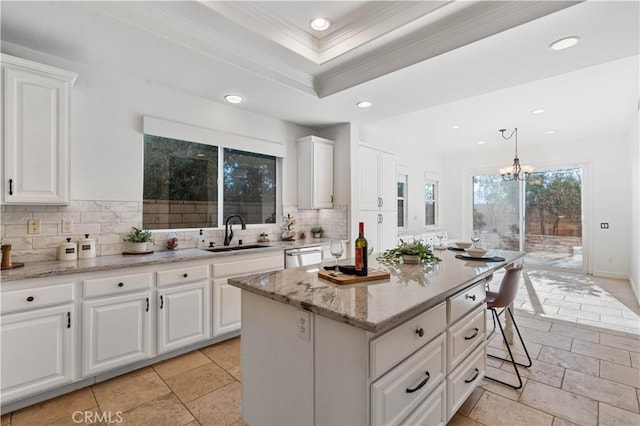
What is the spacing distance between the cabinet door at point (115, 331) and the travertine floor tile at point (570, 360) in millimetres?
3389

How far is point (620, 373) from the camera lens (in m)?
2.47

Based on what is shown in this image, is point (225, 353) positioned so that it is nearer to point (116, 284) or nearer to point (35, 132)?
point (116, 284)

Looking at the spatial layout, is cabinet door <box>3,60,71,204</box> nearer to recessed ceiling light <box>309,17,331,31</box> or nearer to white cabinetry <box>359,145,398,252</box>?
recessed ceiling light <box>309,17,331,31</box>

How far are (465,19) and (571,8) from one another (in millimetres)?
607

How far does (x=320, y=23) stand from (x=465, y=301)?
234 cm

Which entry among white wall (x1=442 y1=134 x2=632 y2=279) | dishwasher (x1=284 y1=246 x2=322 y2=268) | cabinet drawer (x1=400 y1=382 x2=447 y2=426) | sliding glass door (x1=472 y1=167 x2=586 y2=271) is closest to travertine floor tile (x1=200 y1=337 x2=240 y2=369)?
dishwasher (x1=284 y1=246 x2=322 y2=268)

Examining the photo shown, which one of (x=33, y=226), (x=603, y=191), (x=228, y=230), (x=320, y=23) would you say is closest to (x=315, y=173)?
(x=228, y=230)

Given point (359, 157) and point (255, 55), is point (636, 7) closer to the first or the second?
point (255, 55)

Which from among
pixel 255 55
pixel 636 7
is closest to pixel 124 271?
pixel 255 55

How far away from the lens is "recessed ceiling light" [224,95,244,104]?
11.0 feet

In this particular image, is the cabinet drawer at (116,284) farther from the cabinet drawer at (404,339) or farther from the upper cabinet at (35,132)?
the cabinet drawer at (404,339)

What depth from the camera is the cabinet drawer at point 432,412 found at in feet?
4.68

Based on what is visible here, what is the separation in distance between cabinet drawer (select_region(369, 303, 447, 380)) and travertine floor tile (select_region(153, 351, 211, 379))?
6.51 feet

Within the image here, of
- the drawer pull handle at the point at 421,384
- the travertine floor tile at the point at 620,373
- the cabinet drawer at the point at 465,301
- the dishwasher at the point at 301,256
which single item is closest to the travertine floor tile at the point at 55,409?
the dishwasher at the point at 301,256
